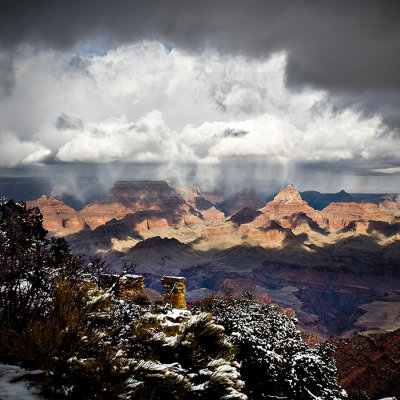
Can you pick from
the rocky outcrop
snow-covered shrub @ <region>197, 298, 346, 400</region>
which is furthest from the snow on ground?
the rocky outcrop

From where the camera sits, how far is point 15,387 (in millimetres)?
4801

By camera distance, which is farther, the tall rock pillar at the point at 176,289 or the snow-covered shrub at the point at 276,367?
the tall rock pillar at the point at 176,289

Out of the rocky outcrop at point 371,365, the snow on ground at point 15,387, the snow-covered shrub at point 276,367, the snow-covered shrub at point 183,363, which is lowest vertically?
the rocky outcrop at point 371,365

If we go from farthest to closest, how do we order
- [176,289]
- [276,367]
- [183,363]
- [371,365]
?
[371,365]
[176,289]
[276,367]
[183,363]

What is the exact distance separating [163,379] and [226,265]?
187m

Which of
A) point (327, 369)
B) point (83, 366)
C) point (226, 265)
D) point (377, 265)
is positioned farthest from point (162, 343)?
point (377, 265)

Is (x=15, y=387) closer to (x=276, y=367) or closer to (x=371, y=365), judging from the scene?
(x=276, y=367)

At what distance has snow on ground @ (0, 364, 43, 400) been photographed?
4.62 metres

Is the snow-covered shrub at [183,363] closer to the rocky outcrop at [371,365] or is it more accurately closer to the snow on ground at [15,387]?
the snow on ground at [15,387]

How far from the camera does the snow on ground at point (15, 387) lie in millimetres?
4617

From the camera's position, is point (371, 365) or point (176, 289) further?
point (371, 365)

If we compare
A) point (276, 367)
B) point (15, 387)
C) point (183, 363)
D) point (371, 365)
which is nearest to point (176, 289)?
point (276, 367)

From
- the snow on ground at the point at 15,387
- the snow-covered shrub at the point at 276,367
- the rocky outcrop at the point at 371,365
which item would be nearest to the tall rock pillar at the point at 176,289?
the snow-covered shrub at the point at 276,367

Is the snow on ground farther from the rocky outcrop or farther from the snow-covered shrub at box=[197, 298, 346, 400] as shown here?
the rocky outcrop
